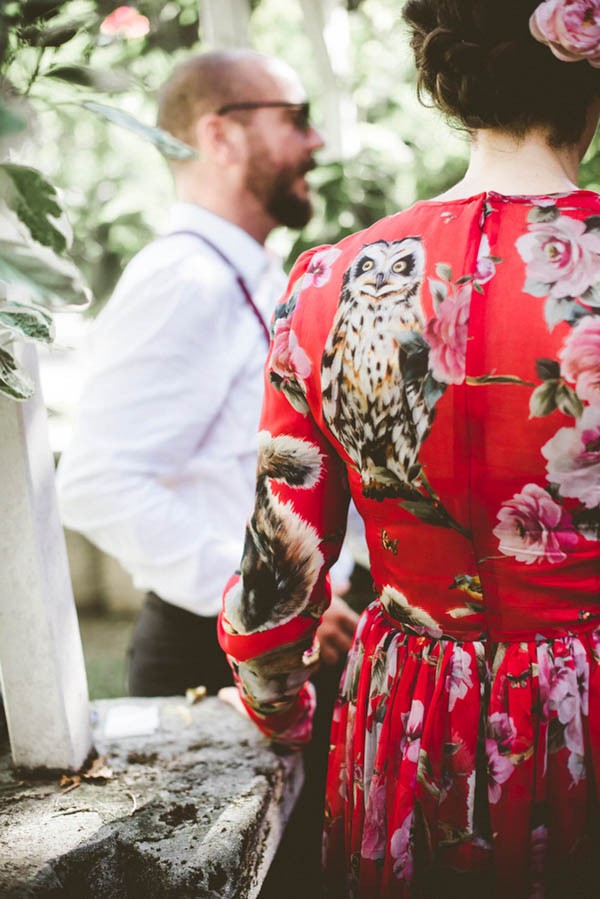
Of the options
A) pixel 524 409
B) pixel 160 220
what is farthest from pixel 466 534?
pixel 160 220

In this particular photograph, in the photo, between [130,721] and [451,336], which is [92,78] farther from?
[130,721]

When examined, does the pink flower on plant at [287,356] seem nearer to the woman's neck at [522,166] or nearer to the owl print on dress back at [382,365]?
the owl print on dress back at [382,365]

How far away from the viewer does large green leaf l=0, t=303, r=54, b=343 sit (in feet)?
3.32

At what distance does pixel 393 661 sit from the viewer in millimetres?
1283

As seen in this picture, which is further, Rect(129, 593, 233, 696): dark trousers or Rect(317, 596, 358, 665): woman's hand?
Rect(129, 593, 233, 696): dark trousers

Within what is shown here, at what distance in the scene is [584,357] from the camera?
1.03 metres

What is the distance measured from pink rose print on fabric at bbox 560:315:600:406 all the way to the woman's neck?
218mm

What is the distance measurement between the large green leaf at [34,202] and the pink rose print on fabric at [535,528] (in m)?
0.67

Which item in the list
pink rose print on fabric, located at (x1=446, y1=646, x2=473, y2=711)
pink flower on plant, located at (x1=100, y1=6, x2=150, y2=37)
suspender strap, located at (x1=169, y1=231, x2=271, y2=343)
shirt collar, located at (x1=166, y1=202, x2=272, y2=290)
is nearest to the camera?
pink rose print on fabric, located at (x1=446, y1=646, x2=473, y2=711)

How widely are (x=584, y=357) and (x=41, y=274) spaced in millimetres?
671

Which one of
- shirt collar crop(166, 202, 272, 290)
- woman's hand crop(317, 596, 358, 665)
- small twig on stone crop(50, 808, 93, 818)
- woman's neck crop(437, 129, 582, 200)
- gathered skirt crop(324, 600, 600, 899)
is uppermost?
woman's neck crop(437, 129, 582, 200)

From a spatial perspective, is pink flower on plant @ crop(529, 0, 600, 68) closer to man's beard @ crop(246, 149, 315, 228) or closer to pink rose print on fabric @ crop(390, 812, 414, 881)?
pink rose print on fabric @ crop(390, 812, 414, 881)

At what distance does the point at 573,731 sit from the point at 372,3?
620 centimetres

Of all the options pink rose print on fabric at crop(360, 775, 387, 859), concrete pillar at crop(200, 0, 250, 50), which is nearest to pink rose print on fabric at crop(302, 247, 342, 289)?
pink rose print on fabric at crop(360, 775, 387, 859)
